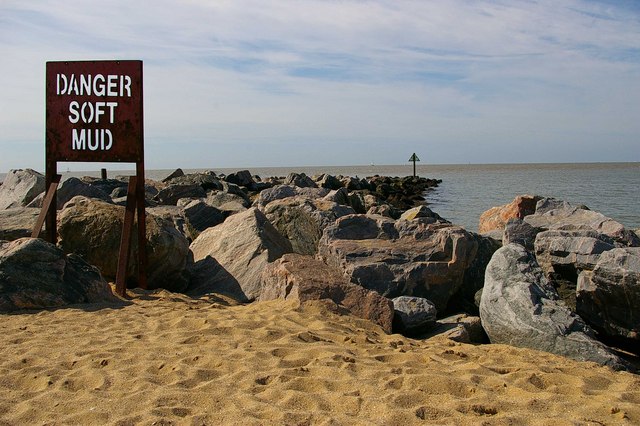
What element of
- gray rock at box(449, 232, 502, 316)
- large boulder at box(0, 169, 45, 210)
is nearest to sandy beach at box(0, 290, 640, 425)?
gray rock at box(449, 232, 502, 316)

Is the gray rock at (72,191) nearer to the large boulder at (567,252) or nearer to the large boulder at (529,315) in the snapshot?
the large boulder at (567,252)

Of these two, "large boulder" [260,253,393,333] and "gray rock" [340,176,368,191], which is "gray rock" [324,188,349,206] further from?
"gray rock" [340,176,368,191]

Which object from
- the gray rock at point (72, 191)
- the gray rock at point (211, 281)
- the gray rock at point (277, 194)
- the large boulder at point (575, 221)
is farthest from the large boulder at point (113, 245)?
the large boulder at point (575, 221)

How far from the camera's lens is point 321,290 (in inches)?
241

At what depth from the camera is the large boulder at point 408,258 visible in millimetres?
7016

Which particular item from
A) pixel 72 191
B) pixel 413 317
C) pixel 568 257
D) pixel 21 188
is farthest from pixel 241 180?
pixel 413 317

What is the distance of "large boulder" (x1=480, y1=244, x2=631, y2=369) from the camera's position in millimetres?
5426

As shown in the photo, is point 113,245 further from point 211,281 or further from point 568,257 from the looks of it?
point 568,257

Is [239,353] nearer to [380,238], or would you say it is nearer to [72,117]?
[380,238]

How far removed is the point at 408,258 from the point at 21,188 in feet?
33.7

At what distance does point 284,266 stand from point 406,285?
1.45 m

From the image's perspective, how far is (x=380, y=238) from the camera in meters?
7.88

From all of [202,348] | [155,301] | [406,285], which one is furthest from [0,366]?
[406,285]

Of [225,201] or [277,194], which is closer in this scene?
[277,194]
